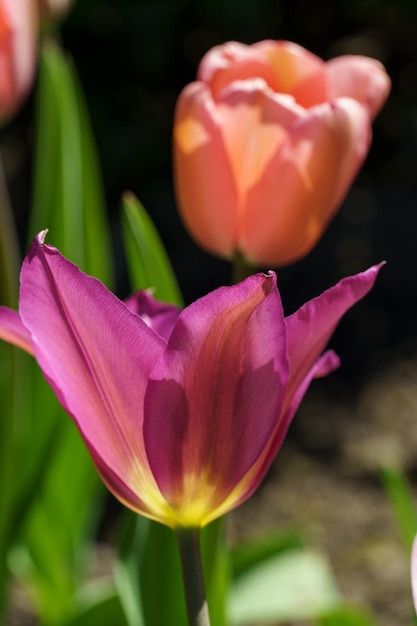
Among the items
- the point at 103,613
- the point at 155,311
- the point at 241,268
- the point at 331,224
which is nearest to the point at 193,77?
the point at 331,224

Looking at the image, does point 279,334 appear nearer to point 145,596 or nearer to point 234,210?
point 234,210

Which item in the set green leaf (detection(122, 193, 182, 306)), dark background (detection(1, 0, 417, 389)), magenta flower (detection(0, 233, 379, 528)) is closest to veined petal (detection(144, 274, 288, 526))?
magenta flower (detection(0, 233, 379, 528))

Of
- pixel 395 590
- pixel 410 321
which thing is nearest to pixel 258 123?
pixel 395 590

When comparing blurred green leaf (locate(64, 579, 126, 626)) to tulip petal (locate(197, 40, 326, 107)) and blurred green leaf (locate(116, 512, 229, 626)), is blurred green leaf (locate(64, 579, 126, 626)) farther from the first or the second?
tulip petal (locate(197, 40, 326, 107))

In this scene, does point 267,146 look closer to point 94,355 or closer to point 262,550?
point 94,355

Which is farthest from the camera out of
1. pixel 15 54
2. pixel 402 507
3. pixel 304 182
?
pixel 15 54
